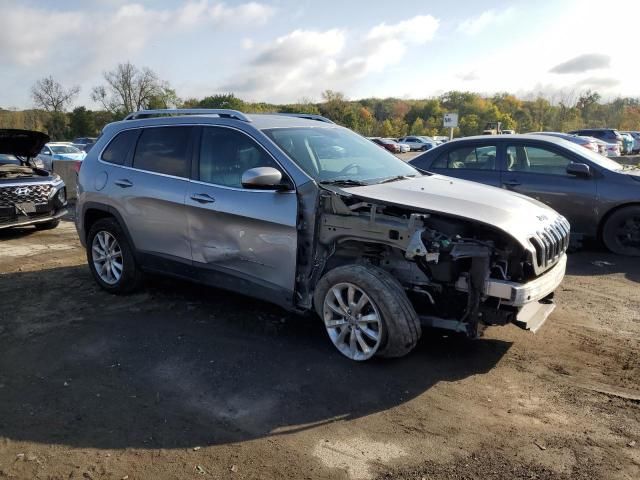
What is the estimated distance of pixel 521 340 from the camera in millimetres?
4477

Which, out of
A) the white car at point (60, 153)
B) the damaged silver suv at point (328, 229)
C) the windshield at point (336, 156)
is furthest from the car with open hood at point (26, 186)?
the white car at point (60, 153)

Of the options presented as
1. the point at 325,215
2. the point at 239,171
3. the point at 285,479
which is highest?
the point at 239,171

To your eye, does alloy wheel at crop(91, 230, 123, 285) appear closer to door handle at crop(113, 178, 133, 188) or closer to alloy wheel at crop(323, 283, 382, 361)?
door handle at crop(113, 178, 133, 188)

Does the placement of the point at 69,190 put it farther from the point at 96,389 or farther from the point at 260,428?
the point at 260,428

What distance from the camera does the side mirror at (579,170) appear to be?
7.17 metres

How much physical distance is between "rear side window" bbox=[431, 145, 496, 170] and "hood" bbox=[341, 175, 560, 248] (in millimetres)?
3454

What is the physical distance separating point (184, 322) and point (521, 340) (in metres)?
3.02

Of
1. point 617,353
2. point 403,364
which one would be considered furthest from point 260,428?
point 617,353

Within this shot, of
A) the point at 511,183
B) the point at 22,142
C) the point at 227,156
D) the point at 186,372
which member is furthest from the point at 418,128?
the point at 186,372

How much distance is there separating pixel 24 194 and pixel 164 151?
15.8 ft

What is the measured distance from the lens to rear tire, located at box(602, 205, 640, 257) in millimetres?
7125

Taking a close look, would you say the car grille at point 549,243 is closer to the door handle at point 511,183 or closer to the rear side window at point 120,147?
the door handle at point 511,183

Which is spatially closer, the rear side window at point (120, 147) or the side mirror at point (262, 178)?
the side mirror at point (262, 178)

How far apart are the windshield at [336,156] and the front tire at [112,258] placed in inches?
86.5
